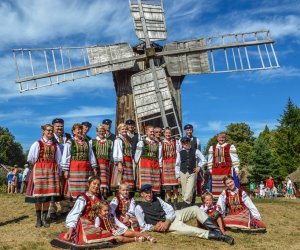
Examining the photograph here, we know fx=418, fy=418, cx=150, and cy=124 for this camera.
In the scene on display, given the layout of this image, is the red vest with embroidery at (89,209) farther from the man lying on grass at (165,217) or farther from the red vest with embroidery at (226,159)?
the red vest with embroidery at (226,159)

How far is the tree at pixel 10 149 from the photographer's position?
195 ft

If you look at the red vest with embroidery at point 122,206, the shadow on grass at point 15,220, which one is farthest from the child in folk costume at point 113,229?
the shadow on grass at point 15,220

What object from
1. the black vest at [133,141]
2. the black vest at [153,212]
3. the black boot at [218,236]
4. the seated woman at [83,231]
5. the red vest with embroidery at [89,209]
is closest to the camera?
the seated woman at [83,231]

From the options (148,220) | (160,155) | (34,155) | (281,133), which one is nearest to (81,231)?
(148,220)

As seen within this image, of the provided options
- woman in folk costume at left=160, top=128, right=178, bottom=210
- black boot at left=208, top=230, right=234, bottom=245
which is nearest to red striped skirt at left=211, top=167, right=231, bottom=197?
woman in folk costume at left=160, top=128, right=178, bottom=210

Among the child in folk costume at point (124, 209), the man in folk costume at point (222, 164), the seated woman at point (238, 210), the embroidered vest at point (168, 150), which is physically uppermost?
the embroidered vest at point (168, 150)

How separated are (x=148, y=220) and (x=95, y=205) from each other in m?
1.21

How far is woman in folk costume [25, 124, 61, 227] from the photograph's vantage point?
7875mm

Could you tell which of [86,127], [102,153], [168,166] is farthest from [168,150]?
[86,127]

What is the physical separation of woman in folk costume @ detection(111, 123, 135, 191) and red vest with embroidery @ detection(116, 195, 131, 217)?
1352 mm

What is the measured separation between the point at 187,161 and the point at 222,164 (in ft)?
2.98

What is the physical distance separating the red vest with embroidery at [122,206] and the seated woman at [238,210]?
1.89m

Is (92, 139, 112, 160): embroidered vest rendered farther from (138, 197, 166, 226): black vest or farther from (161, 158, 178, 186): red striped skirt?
(138, 197, 166, 226): black vest

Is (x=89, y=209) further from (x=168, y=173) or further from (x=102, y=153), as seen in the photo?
(x=168, y=173)
